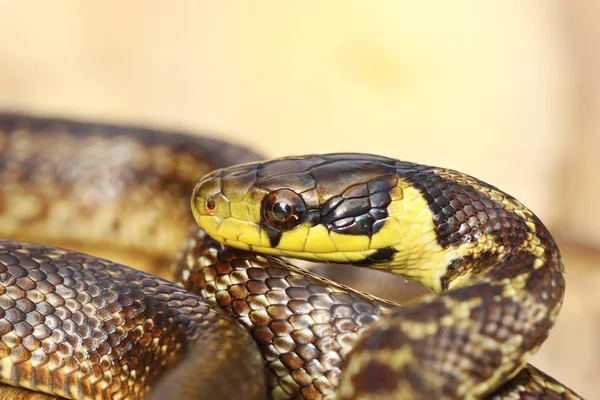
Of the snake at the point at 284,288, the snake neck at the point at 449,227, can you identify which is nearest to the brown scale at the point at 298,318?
the snake at the point at 284,288

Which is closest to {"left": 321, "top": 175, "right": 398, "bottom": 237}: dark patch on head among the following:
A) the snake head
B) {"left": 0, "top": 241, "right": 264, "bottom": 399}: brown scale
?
the snake head

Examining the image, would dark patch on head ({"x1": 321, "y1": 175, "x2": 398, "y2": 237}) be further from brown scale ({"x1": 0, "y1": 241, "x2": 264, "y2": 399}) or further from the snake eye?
brown scale ({"x1": 0, "y1": 241, "x2": 264, "y2": 399})

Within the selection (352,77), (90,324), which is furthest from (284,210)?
(352,77)

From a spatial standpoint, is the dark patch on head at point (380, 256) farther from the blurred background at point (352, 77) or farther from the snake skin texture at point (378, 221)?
the blurred background at point (352, 77)

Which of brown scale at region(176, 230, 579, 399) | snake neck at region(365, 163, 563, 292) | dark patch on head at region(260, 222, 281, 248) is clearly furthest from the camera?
dark patch on head at region(260, 222, 281, 248)

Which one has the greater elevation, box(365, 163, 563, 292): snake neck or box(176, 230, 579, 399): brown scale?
box(365, 163, 563, 292): snake neck

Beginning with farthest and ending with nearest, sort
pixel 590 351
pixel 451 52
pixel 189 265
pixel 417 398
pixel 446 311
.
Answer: pixel 451 52
pixel 590 351
pixel 189 265
pixel 446 311
pixel 417 398

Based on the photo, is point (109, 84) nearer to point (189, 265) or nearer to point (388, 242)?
point (189, 265)

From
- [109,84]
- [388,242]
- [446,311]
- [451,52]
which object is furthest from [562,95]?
[446,311]
